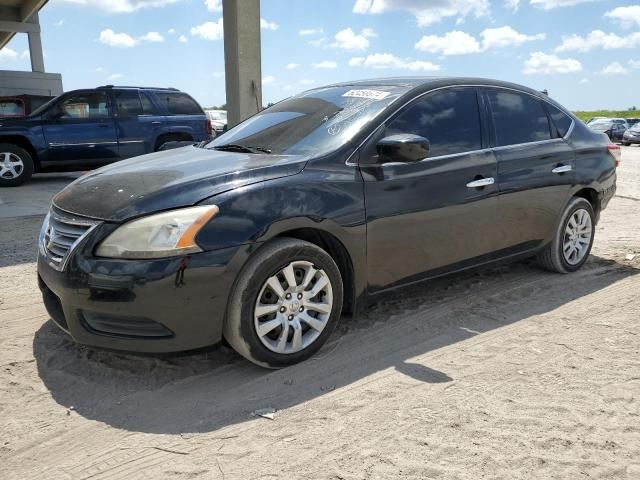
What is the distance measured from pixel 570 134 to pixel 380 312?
2367 mm

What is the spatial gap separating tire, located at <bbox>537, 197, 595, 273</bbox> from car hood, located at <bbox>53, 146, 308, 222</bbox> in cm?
261

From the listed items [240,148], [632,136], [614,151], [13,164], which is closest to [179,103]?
[13,164]

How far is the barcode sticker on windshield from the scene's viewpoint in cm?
392

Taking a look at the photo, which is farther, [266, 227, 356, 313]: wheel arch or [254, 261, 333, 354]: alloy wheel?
[266, 227, 356, 313]: wheel arch

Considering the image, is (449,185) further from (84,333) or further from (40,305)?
(40,305)

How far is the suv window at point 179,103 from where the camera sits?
1155 centimetres

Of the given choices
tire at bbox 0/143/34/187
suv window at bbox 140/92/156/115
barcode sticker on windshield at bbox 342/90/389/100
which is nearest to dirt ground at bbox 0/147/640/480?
barcode sticker on windshield at bbox 342/90/389/100

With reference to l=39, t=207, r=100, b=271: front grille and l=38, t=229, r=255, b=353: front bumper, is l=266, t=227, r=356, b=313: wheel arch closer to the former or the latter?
l=38, t=229, r=255, b=353: front bumper

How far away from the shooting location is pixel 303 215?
3195 millimetres

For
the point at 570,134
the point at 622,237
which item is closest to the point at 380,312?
the point at 570,134

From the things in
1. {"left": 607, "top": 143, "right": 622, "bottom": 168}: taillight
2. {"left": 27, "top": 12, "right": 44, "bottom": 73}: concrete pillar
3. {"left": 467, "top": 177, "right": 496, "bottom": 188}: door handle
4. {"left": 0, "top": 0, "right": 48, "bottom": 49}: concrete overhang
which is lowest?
{"left": 467, "top": 177, "right": 496, "bottom": 188}: door handle

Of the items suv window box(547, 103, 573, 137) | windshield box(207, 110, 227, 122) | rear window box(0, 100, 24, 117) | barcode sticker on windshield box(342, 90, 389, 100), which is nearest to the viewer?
barcode sticker on windshield box(342, 90, 389, 100)

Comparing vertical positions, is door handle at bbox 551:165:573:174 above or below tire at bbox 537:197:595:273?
above

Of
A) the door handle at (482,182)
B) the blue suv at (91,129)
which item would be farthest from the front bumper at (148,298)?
the blue suv at (91,129)
